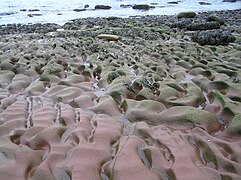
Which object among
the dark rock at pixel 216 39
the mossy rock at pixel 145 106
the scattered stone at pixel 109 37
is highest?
the mossy rock at pixel 145 106

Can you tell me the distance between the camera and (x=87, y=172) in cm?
229

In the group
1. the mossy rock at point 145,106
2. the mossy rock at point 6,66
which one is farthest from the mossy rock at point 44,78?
the mossy rock at point 145,106

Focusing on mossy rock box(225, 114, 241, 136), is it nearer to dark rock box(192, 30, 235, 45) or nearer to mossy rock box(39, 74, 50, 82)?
mossy rock box(39, 74, 50, 82)

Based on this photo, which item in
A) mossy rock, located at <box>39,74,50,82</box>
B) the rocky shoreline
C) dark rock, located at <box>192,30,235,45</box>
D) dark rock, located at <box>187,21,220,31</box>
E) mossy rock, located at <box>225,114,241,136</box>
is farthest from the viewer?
dark rock, located at <box>187,21,220,31</box>

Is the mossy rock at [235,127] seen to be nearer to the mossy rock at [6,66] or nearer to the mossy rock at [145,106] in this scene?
the mossy rock at [145,106]

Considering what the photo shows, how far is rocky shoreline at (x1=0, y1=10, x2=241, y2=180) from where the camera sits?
7.89ft

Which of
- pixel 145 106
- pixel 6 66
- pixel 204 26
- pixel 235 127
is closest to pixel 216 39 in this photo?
pixel 204 26

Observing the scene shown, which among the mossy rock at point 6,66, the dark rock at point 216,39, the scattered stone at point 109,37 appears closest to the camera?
the mossy rock at point 6,66

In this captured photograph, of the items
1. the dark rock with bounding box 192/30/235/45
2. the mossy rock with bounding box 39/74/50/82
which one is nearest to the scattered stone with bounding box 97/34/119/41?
the dark rock with bounding box 192/30/235/45

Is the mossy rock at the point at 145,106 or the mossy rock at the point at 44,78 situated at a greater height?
the mossy rock at the point at 145,106

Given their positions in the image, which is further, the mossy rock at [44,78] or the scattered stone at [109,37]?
the scattered stone at [109,37]

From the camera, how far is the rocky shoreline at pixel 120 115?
2.41m

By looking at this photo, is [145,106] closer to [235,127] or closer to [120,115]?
[120,115]

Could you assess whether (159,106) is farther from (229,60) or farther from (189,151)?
(229,60)
